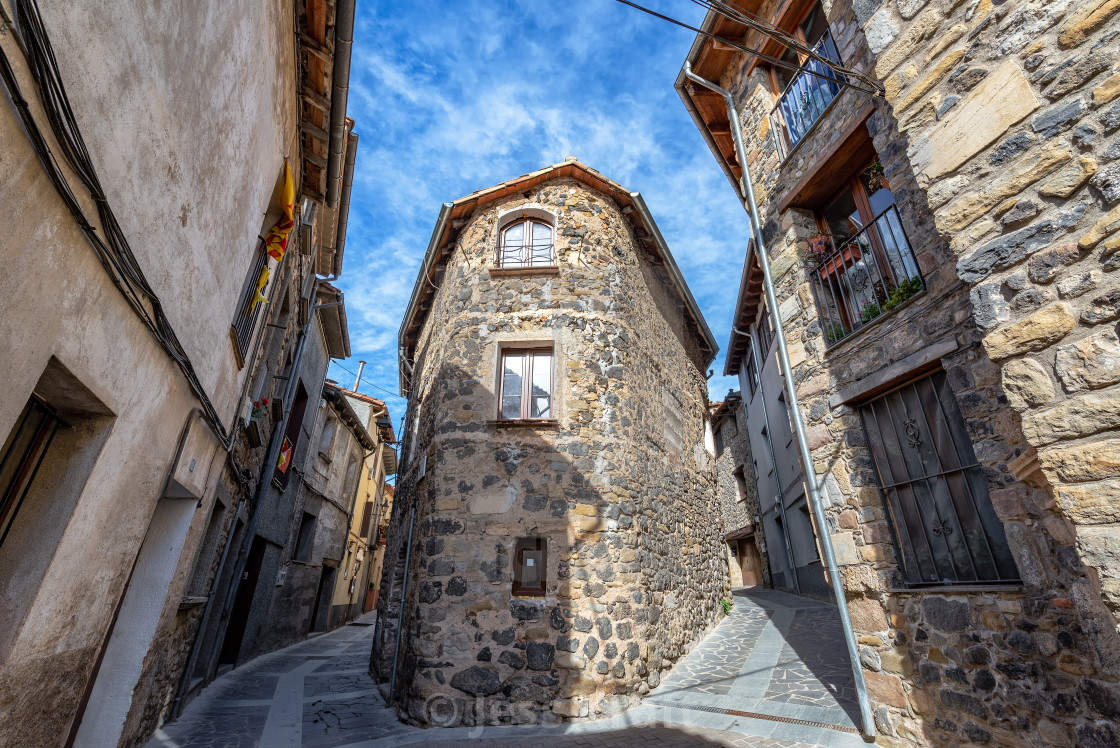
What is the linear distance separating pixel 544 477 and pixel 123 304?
437cm

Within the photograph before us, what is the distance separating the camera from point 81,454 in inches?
101

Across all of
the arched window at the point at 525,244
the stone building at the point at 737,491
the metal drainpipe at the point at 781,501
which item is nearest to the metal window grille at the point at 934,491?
the arched window at the point at 525,244

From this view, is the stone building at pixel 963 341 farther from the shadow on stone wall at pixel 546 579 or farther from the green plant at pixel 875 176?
the shadow on stone wall at pixel 546 579

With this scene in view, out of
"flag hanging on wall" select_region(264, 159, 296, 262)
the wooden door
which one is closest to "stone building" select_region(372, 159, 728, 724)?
"flag hanging on wall" select_region(264, 159, 296, 262)

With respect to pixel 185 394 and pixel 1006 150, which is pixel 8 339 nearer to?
pixel 185 394

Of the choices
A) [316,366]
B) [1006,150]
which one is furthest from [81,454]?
[316,366]

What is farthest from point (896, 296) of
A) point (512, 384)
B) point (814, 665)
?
point (512, 384)

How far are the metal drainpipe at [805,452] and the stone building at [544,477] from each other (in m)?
2.09

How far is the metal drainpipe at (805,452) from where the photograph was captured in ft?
13.3

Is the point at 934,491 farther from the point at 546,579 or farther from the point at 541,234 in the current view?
the point at 541,234

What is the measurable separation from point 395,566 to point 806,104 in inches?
Answer: 309

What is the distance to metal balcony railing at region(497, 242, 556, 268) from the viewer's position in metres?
7.53

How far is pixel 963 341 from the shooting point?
3635 mm

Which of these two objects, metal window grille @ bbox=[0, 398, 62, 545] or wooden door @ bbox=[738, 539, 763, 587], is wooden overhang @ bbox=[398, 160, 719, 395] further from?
wooden door @ bbox=[738, 539, 763, 587]
